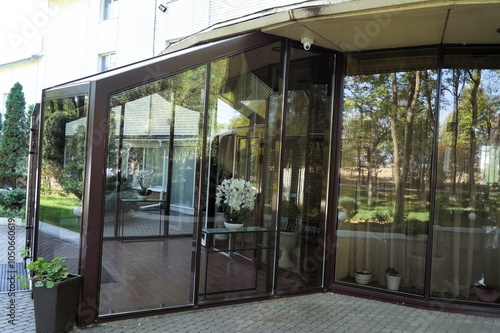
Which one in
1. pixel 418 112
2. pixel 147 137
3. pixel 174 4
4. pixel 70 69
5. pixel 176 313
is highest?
pixel 174 4

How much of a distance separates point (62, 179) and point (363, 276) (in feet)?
13.0

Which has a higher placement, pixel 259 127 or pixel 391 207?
pixel 259 127

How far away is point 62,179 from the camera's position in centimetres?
441

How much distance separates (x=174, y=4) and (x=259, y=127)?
22.7 feet

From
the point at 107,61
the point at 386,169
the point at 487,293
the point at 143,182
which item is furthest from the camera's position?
the point at 107,61

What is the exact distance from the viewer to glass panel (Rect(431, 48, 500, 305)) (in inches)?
192

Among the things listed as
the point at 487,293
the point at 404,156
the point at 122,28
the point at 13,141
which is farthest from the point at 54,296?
the point at 122,28

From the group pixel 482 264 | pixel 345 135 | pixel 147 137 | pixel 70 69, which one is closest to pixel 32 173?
pixel 147 137

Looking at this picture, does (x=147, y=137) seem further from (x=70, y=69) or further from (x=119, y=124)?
(x=70, y=69)

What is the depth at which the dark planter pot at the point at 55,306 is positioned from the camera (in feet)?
11.7

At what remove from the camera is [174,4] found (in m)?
10.8

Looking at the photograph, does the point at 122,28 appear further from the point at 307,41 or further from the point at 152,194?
the point at 152,194

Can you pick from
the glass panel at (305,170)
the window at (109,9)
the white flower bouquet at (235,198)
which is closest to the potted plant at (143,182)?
the white flower bouquet at (235,198)

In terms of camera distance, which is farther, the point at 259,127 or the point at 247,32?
the point at 259,127
